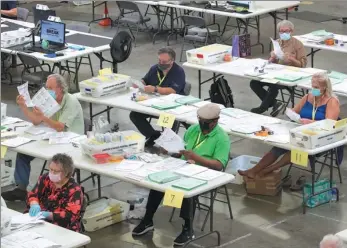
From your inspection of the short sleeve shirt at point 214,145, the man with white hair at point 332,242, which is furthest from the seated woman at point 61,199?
the man with white hair at point 332,242

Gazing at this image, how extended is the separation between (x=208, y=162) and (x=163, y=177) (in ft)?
1.87

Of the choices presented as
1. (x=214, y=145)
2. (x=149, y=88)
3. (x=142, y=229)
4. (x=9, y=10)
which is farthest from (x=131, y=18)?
(x=142, y=229)

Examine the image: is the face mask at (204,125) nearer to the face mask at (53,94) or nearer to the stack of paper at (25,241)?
the face mask at (53,94)

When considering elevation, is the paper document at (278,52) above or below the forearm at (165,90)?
above

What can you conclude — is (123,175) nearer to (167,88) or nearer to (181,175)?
(181,175)

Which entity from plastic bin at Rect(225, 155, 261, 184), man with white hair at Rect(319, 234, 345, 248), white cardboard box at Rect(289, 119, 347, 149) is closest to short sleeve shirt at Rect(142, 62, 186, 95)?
plastic bin at Rect(225, 155, 261, 184)

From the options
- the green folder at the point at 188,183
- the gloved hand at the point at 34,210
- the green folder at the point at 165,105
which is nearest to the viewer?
the gloved hand at the point at 34,210

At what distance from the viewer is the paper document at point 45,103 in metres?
8.29

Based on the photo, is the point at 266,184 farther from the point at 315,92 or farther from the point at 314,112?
the point at 315,92

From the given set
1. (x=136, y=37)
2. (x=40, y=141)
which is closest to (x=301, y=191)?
(x=40, y=141)

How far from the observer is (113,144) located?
7.55 m

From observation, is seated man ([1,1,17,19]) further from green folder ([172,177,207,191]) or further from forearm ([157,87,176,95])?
green folder ([172,177,207,191])

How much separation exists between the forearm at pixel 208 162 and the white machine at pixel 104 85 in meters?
2.26

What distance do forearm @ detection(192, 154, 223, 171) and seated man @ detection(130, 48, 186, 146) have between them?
2.17 m
